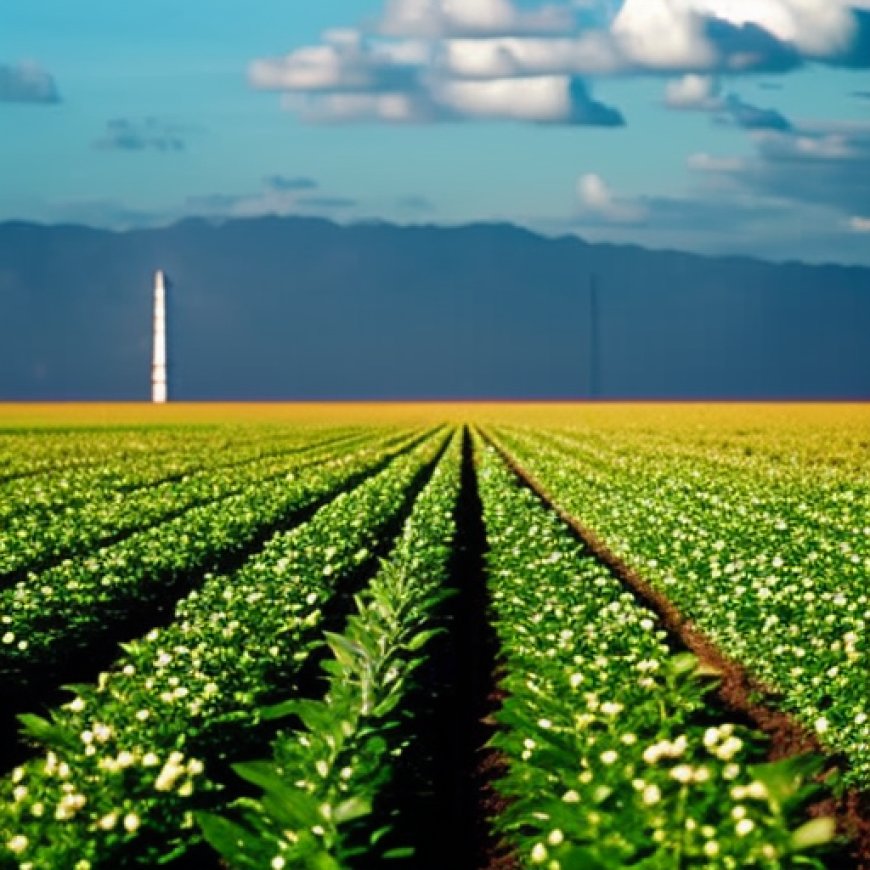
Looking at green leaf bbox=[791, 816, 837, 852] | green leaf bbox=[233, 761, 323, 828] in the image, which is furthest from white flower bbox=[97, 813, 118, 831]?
green leaf bbox=[791, 816, 837, 852]

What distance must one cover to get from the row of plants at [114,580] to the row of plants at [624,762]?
149 inches

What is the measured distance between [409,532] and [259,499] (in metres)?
8.88

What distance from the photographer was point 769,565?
51.1 feet

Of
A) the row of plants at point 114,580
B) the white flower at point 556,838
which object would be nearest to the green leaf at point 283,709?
the white flower at point 556,838

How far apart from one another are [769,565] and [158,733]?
8.25 metres

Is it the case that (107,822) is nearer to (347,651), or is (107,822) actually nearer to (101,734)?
(101,734)

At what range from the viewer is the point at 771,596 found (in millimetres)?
13742

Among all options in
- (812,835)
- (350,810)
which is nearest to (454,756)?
(350,810)

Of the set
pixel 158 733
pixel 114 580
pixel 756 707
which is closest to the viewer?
pixel 158 733

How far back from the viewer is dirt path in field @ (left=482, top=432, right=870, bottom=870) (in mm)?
9547

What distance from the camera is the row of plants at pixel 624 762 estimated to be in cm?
584

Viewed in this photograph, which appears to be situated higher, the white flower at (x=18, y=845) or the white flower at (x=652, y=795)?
the white flower at (x=652, y=795)

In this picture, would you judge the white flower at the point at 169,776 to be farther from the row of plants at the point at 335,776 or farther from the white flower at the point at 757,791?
the white flower at the point at 757,791

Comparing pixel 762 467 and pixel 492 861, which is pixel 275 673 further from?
pixel 762 467
